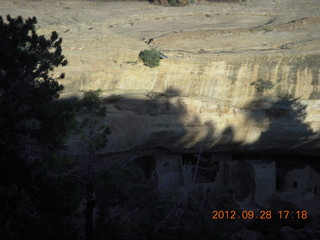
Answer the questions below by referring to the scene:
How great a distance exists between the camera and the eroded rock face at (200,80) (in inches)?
549

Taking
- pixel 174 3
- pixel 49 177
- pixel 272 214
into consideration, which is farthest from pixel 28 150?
pixel 174 3

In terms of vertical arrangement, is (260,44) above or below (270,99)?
above

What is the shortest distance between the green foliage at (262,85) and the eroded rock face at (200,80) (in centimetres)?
17

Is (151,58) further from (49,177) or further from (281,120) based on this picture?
(49,177)

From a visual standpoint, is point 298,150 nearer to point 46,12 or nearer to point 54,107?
point 54,107

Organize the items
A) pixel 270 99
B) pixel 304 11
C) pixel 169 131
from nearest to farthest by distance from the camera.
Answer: pixel 169 131 → pixel 270 99 → pixel 304 11

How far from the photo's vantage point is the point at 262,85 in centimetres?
1526

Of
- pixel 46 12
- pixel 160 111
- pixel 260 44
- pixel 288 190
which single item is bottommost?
pixel 288 190

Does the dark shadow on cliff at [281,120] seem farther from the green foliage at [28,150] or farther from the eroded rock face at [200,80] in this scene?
the green foliage at [28,150]

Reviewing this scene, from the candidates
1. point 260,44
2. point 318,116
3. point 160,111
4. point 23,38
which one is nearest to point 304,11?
point 260,44

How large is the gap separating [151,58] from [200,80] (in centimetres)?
187

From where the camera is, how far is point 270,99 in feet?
49.6

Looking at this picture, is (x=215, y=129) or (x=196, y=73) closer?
(x=215, y=129)

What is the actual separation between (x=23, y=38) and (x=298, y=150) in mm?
10963
